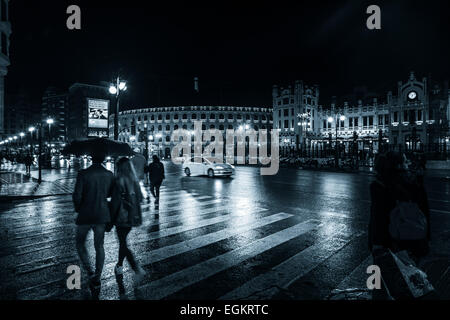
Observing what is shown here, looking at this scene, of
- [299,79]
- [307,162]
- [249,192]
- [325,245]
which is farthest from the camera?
[299,79]

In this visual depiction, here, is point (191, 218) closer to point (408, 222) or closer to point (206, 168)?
point (408, 222)

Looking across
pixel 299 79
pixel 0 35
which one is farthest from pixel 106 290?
pixel 299 79

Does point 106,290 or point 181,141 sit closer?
point 106,290

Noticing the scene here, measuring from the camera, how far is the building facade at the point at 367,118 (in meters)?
50.9

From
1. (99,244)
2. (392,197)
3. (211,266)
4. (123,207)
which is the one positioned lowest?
(211,266)

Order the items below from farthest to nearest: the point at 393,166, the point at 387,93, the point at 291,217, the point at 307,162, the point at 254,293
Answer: the point at 387,93 → the point at 307,162 → the point at 291,217 → the point at 254,293 → the point at 393,166

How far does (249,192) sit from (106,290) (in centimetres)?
1064

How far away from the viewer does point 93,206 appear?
4512 millimetres

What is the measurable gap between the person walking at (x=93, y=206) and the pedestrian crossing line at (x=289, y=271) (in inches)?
75.8

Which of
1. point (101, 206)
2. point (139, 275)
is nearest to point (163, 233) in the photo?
point (139, 275)

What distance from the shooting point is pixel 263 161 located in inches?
1758

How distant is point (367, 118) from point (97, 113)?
1954 inches

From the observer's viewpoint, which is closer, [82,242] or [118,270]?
[82,242]
